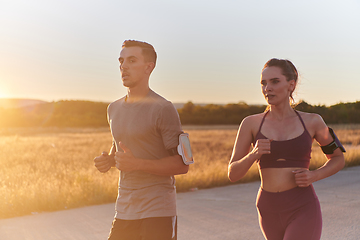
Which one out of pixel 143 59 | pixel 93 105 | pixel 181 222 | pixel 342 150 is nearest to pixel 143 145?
pixel 143 59

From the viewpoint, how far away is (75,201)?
25.4 ft

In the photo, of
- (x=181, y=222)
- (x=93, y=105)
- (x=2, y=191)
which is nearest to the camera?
(x=181, y=222)

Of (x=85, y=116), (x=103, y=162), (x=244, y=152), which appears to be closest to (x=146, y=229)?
(x=103, y=162)

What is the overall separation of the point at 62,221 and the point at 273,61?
491cm

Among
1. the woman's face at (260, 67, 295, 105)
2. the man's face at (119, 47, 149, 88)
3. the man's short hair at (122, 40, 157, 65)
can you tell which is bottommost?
the woman's face at (260, 67, 295, 105)

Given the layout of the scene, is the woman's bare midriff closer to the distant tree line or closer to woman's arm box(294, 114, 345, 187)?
woman's arm box(294, 114, 345, 187)

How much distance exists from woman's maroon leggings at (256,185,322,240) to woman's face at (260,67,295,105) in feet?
1.97

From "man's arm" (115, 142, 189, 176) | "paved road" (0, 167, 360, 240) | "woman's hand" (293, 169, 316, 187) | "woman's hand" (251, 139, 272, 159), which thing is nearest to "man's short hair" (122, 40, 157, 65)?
"man's arm" (115, 142, 189, 176)

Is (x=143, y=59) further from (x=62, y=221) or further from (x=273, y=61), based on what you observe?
(x=62, y=221)

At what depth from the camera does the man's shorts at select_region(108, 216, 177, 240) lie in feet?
8.85

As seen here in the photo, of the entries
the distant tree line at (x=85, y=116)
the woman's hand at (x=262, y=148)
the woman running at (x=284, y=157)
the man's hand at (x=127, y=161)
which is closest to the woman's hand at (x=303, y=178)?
the woman running at (x=284, y=157)

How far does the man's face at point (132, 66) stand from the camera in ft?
9.41

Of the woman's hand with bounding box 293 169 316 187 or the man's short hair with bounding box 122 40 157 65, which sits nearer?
the woman's hand with bounding box 293 169 316 187

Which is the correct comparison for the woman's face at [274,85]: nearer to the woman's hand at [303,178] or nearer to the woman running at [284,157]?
the woman running at [284,157]
